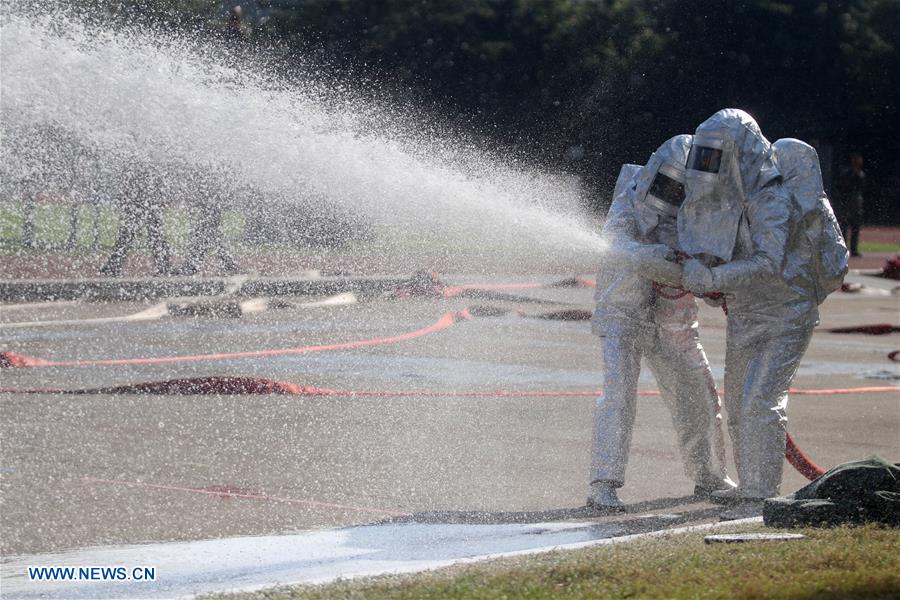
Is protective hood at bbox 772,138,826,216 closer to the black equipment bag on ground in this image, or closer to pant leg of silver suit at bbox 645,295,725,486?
pant leg of silver suit at bbox 645,295,725,486

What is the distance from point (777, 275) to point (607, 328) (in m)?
0.84

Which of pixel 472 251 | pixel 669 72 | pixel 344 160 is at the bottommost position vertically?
pixel 472 251

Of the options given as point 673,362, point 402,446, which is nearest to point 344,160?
point 402,446

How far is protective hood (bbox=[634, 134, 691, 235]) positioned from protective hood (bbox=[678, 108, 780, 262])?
66 mm

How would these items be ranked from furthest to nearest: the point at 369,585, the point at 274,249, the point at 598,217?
the point at 598,217
the point at 274,249
the point at 369,585

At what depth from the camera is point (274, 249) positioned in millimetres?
25281

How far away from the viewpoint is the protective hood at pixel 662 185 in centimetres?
699

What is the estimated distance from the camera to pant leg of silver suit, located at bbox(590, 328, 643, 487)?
6.79 meters

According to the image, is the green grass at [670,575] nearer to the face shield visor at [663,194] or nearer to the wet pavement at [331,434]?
the wet pavement at [331,434]

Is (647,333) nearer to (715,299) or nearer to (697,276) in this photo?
(715,299)

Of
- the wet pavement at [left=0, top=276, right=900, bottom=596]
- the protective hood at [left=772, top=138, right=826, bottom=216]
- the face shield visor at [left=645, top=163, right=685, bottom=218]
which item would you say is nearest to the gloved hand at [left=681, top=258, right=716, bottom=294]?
the face shield visor at [left=645, top=163, right=685, bottom=218]

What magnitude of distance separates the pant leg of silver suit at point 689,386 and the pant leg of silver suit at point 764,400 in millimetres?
220

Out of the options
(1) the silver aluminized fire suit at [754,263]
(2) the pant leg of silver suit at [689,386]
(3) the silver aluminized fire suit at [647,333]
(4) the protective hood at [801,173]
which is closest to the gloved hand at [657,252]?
(3) the silver aluminized fire suit at [647,333]

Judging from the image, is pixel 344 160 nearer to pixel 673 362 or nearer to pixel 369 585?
pixel 673 362
